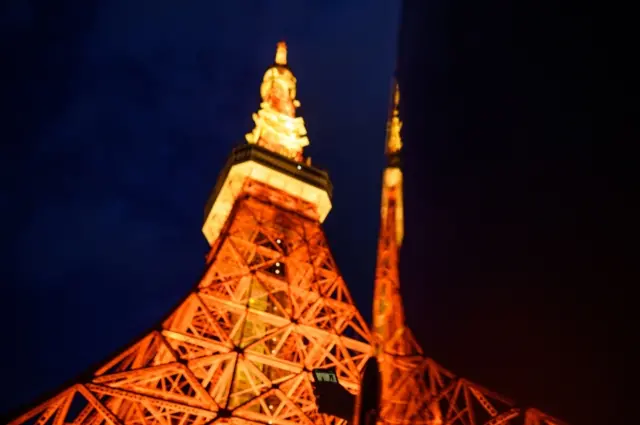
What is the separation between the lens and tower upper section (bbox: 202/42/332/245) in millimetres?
15047

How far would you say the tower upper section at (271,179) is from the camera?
1505 cm

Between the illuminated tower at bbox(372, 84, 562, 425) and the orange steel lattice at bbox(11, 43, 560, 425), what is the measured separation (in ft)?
0.08

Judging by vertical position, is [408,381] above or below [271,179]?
below

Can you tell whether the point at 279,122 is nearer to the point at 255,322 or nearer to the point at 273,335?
the point at 255,322

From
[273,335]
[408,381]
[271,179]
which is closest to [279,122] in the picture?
[271,179]

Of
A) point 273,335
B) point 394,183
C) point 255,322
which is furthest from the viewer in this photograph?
point 394,183

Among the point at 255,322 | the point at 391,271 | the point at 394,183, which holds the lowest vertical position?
the point at 255,322

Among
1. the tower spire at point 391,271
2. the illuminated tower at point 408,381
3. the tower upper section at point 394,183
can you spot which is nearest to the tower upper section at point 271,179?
the tower upper section at point 394,183

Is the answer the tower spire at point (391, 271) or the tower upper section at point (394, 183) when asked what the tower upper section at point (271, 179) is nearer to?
the tower upper section at point (394, 183)

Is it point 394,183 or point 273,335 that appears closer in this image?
point 273,335

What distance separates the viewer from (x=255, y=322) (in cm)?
1270

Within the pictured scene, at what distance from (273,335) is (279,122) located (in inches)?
324

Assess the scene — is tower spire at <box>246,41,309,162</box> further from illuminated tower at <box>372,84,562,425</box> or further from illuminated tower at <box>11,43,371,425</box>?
illuminated tower at <box>372,84,562,425</box>

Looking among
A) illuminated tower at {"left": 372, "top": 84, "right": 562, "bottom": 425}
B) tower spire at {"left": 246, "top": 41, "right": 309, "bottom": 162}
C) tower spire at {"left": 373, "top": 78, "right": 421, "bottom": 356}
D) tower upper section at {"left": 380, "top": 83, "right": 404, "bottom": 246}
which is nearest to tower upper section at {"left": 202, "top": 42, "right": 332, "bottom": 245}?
tower spire at {"left": 246, "top": 41, "right": 309, "bottom": 162}
